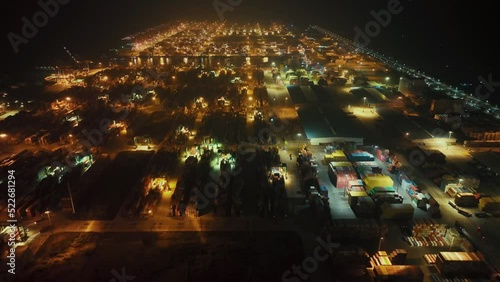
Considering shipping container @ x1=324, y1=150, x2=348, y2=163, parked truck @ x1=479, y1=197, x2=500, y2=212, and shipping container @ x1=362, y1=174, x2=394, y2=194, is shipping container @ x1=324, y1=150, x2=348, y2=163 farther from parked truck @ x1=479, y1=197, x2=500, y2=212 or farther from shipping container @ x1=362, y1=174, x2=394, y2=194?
parked truck @ x1=479, y1=197, x2=500, y2=212

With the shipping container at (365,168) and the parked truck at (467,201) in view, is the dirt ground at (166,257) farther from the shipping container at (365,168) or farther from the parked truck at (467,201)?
the parked truck at (467,201)

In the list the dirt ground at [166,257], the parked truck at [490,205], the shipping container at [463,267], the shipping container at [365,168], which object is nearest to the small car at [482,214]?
the parked truck at [490,205]

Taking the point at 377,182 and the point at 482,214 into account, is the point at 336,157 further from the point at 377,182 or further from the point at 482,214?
the point at 482,214

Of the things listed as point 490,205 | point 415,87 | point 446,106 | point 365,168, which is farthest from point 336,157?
point 415,87

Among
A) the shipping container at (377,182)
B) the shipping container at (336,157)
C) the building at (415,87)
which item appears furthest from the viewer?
the building at (415,87)

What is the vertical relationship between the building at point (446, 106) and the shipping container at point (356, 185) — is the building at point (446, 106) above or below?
above

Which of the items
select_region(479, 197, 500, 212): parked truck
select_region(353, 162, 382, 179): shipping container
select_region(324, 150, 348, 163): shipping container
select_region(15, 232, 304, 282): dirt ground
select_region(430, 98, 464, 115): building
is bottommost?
select_region(15, 232, 304, 282): dirt ground

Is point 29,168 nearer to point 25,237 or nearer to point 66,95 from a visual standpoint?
point 25,237

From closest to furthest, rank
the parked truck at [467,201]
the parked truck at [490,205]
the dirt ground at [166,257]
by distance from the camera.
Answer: the dirt ground at [166,257]
the parked truck at [490,205]
the parked truck at [467,201]

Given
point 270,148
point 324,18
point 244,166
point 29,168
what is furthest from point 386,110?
point 324,18

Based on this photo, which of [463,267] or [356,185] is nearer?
[463,267]

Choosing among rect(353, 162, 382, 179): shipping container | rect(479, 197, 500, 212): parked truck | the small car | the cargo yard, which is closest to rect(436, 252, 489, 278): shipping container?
the cargo yard
